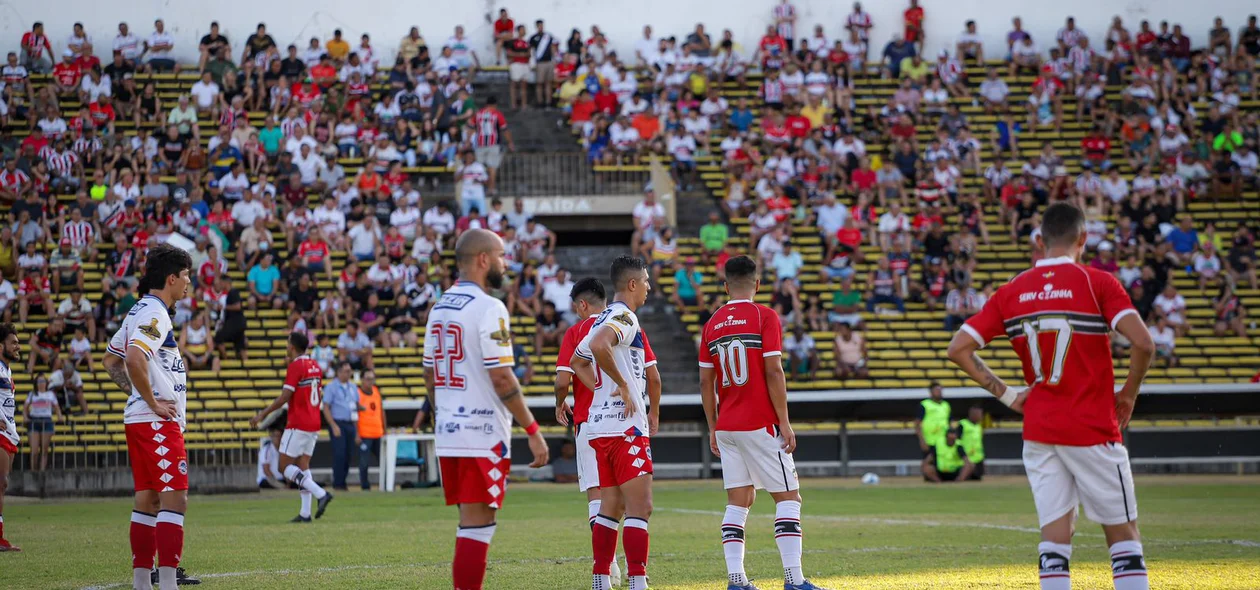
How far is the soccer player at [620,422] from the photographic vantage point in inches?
337

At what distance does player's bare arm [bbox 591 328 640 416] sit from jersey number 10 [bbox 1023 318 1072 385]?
2.68 m

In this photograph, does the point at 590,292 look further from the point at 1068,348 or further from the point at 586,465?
the point at 1068,348

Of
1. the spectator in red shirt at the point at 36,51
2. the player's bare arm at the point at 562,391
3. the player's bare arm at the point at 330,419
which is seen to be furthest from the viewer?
the spectator in red shirt at the point at 36,51

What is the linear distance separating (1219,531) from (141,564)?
985cm

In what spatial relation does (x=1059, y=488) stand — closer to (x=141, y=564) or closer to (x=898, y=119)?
(x=141, y=564)

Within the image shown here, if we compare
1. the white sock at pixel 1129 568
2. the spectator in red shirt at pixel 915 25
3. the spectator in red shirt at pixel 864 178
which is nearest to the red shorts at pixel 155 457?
the white sock at pixel 1129 568

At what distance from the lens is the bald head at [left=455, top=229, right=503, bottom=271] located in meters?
7.03

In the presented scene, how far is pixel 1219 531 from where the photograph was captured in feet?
43.3

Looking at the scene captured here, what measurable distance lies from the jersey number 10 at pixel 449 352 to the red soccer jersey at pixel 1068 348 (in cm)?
260

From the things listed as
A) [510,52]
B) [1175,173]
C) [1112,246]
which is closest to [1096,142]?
[1175,173]

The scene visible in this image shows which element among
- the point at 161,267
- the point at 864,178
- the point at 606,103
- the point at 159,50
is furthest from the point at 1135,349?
the point at 159,50

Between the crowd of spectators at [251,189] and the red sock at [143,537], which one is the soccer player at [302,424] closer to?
the red sock at [143,537]

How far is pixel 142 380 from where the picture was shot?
8.75 metres

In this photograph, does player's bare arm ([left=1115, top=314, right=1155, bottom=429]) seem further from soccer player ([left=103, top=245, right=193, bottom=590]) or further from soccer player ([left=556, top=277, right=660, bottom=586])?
soccer player ([left=103, top=245, right=193, bottom=590])
